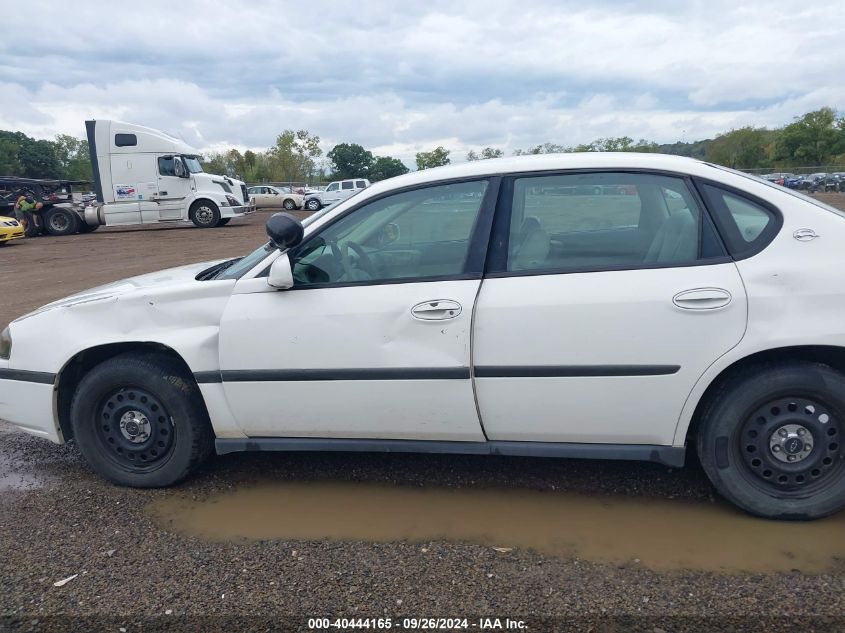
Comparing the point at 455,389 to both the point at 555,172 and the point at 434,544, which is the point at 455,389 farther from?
the point at 555,172

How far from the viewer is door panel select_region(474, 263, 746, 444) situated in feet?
9.27

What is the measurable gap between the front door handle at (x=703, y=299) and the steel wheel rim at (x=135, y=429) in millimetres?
2580

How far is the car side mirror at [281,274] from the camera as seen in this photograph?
315 centimetres

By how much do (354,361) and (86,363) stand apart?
5.25 feet

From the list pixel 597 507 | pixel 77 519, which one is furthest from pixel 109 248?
pixel 597 507

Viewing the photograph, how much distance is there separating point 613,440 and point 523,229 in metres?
1.07

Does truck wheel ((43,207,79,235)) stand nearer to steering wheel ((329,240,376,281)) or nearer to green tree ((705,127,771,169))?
steering wheel ((329,240,376,281))

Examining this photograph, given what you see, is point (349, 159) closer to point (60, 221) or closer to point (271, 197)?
point (271, 197)

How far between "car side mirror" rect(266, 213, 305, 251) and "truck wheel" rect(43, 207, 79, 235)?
899 inches

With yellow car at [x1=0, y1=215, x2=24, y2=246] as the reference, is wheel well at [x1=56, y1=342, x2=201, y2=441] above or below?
below

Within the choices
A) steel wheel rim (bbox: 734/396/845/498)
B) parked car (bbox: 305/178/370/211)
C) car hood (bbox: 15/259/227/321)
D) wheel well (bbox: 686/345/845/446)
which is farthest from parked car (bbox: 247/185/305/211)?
steel wheel rim (bbox: 734/396/845/498)

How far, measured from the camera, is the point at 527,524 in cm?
307

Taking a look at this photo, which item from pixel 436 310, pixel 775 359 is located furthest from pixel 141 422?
pixel 775 359

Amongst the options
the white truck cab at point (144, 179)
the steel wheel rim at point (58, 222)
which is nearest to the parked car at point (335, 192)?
the white truck cab at point (144, 179)
